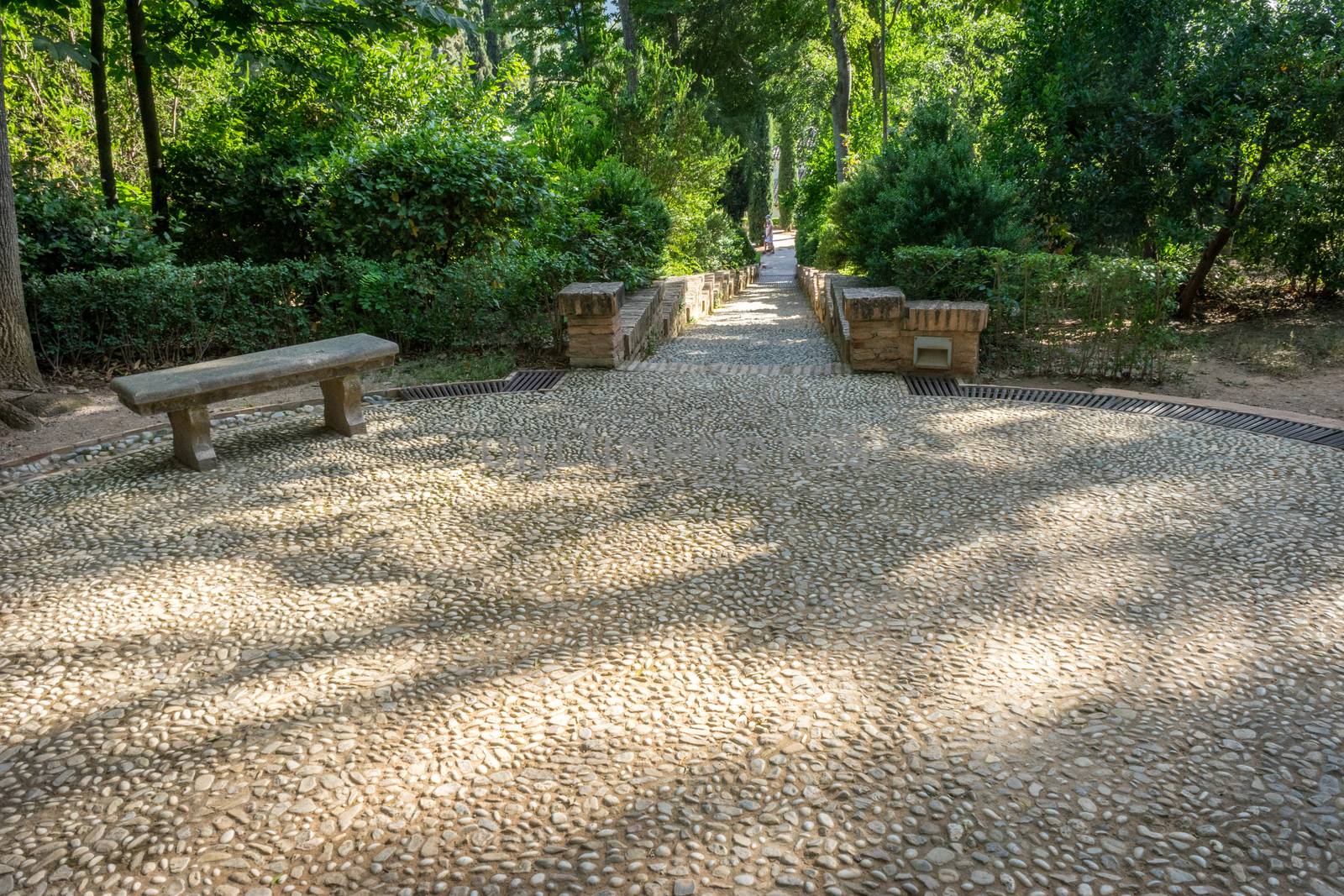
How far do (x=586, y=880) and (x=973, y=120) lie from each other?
52.5ft

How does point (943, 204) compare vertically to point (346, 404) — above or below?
above

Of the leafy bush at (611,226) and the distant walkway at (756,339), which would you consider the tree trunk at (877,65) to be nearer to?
the distant walkway at (756,339)

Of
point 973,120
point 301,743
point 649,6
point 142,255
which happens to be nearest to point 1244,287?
point 973,120

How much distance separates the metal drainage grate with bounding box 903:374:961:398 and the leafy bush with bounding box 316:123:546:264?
4.36 meters

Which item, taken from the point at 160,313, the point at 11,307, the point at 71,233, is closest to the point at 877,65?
→ the point at 71,233

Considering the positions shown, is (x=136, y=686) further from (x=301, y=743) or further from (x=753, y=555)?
(x=753, y=555)

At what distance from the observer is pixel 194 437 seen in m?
4.71

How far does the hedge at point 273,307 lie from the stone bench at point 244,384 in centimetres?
203

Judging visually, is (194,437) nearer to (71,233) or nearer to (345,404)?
(345,404)

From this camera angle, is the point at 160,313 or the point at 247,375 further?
the point at 160,313

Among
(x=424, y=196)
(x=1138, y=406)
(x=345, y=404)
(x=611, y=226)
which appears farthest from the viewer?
(x=611, y=226)

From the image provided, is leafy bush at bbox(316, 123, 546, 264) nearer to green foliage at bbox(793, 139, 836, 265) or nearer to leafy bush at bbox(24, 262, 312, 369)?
leafy bush at bbox(24, 262, 312, 369)

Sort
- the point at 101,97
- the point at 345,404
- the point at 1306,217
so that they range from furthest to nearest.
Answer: the point at 101,97 < the point at 1306,217 < the point at 345,404

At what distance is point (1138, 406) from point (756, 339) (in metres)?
4.79
